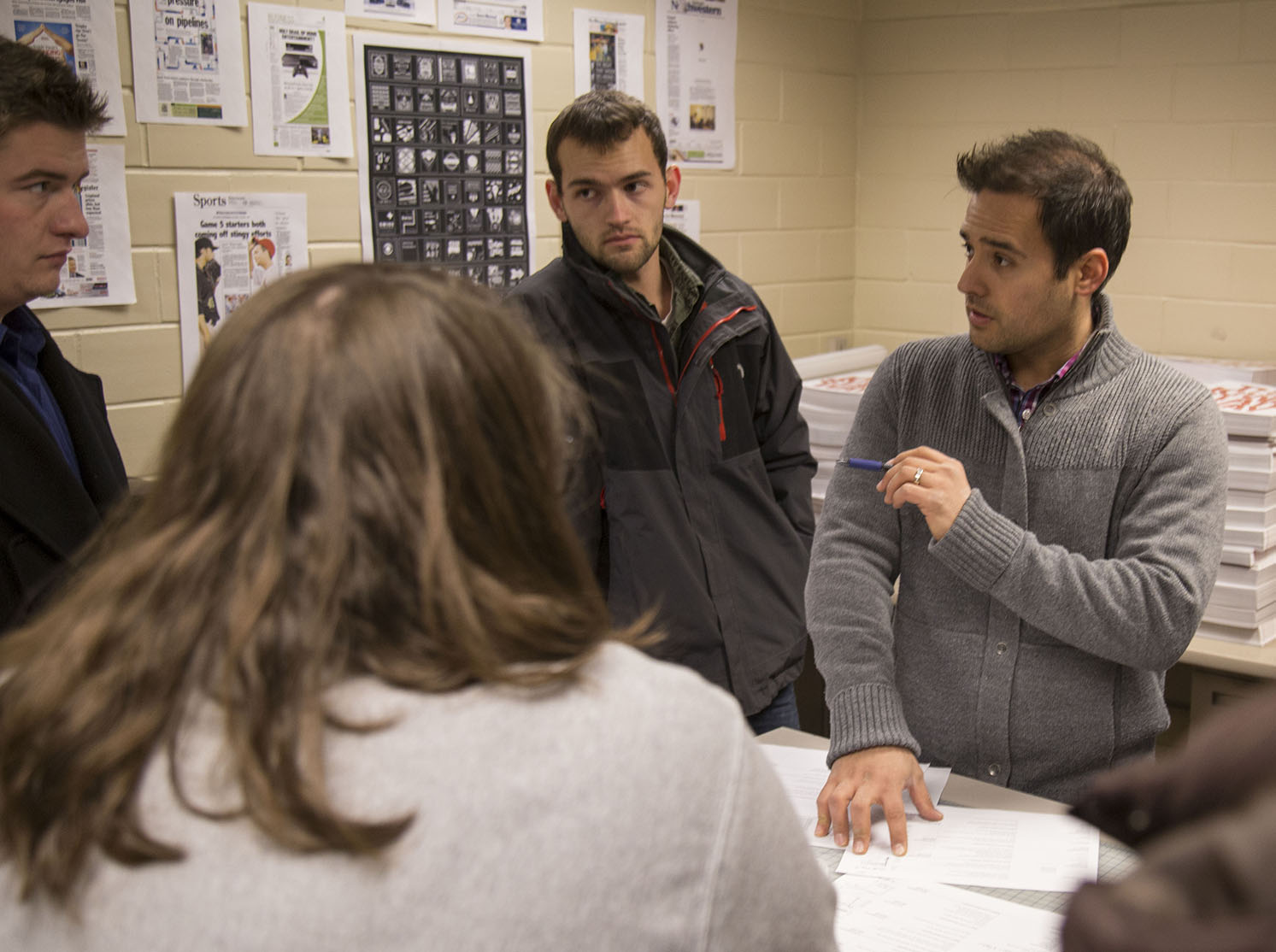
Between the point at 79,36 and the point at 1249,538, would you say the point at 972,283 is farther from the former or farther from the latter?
the point at 79,36

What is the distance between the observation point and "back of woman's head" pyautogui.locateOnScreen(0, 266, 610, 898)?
2.12ft

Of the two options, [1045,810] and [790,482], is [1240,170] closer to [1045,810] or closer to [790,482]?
[790,482]

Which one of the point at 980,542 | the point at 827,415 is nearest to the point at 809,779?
the point at 980,542

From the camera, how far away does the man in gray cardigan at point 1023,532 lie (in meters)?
1.55

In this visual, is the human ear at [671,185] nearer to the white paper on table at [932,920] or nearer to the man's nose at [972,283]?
the man's nose at [972,283]

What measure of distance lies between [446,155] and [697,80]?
90cm

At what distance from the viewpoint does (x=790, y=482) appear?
2529 mm

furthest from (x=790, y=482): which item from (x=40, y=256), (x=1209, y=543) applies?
(x=40, y=256)

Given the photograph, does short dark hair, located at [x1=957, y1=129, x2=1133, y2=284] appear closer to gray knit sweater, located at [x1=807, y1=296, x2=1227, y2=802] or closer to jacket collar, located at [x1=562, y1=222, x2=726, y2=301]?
gray knit sweater, located at [x1=807, y1=296, x2=1227, y2=802]

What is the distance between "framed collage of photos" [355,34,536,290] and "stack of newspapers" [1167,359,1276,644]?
1.64 meters

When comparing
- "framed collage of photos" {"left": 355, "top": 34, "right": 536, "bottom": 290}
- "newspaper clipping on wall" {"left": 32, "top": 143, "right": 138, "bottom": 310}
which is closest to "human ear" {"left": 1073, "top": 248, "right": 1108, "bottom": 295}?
"framed collage of photos" {"left": 355, "top": 34, "right": 536, "bottom": 290}

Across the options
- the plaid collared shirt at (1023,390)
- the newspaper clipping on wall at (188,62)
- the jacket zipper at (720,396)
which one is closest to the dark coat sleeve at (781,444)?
the jacket zipper at (720,396)

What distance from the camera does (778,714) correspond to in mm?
2457

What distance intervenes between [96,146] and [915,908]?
76.2 inches
